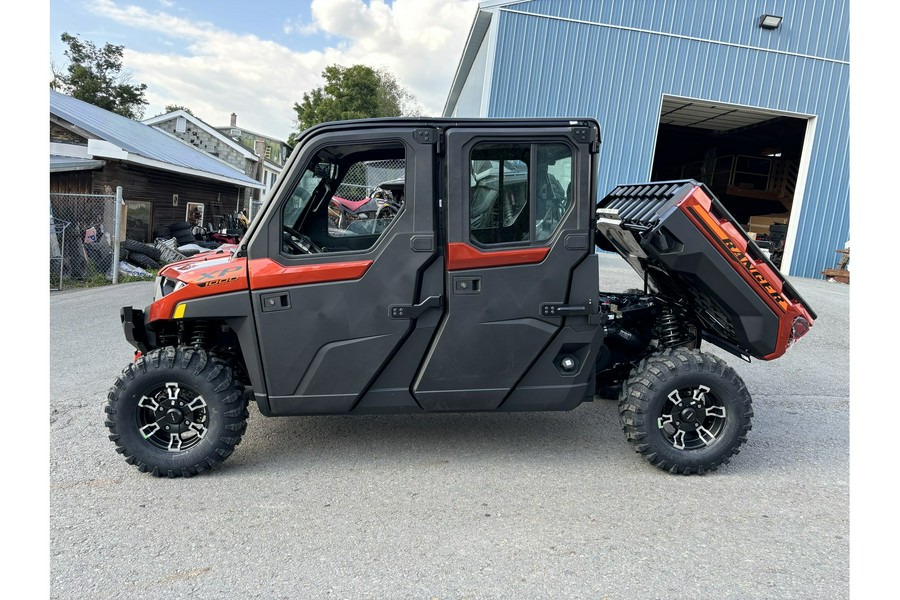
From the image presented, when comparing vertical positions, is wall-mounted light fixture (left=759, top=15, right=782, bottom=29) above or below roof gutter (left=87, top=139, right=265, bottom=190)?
above

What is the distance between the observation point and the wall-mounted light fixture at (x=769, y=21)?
1505 cm

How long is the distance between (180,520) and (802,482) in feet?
13.3

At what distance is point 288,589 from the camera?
2771 mm

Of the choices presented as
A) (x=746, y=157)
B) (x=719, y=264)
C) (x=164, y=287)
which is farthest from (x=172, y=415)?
(x=746, y=157)

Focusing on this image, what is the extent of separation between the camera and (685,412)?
4035 mm

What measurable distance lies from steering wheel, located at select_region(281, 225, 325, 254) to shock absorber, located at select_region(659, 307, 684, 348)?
280cm

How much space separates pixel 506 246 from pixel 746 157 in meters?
23.5

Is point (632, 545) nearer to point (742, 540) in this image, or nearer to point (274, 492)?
point (742, 540)

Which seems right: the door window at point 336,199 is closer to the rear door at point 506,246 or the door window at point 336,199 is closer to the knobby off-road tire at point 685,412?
the rear door at point 506,246

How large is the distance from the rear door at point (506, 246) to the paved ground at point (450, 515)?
30.1 inches

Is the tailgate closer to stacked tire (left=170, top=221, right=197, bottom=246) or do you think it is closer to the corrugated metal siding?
the corrugated metal siding

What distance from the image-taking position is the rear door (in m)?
3.75

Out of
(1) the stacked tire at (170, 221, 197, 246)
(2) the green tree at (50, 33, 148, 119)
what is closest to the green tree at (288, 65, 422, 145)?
(2) the green tree at (50, 33, 148, 119)

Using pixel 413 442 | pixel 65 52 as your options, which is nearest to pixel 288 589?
pixel 413 442
